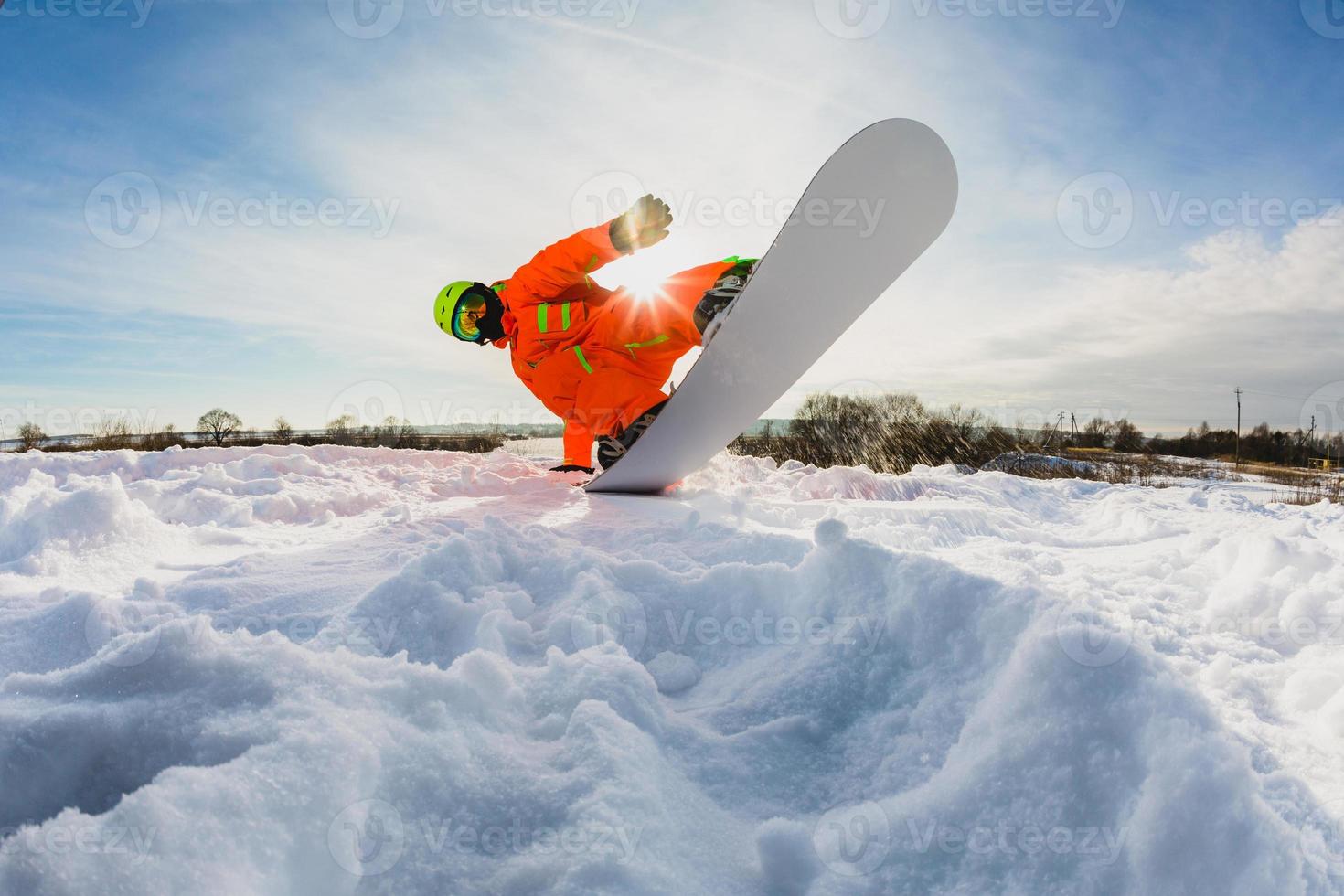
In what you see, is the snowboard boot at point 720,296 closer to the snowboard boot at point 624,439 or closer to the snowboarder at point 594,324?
the snowboarder at point 594,324

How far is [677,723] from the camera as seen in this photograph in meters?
1.30

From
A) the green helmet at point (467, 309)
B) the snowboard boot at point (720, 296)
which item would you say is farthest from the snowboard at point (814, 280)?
the green helmet at point (467, 309)

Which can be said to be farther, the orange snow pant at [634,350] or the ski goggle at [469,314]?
the ski goggle at [469,314]

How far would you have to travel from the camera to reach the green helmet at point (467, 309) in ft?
15.0

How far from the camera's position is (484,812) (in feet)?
3.20

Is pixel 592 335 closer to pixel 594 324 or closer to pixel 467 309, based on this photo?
pixel 594 324

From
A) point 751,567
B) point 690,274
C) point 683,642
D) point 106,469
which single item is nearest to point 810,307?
point 690,274

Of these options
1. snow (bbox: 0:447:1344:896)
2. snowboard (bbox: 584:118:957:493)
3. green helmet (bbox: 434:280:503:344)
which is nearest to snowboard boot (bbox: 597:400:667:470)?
snowboard (bbox: 584:118:957:493)

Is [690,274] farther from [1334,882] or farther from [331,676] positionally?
[1334,882]

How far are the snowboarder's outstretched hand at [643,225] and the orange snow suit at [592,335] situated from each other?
0.30ft

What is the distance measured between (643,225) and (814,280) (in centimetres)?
126

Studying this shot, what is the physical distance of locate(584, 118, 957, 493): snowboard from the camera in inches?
113

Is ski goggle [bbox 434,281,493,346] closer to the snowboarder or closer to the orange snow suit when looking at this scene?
the snowboarder

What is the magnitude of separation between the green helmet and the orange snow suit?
0.43ft
